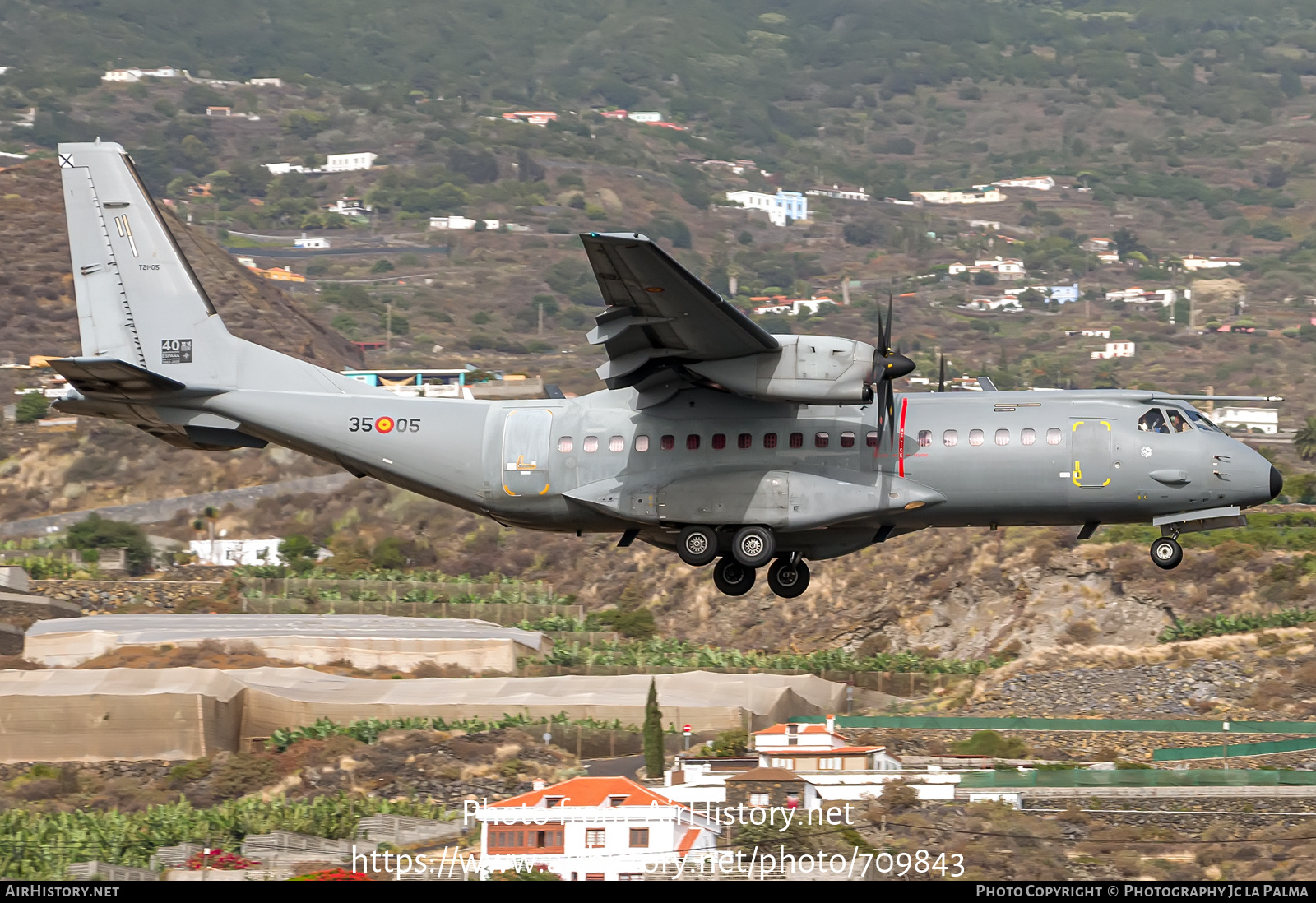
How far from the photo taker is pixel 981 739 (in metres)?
69.1

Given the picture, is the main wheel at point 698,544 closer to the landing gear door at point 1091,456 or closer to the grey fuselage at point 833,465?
the grey fuselage at point 833,465

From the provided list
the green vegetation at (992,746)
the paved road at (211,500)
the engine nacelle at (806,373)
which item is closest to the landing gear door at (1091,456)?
the engine nacelle at (806,373)

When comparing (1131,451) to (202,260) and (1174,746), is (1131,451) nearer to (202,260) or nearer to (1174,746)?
(1174,746)

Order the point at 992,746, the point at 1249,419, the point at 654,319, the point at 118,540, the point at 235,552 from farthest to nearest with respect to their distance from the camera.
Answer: the point at 1249,419 < the point at 235,552 < the point at 118,540 < the point at 992,746 < the point at 654,319

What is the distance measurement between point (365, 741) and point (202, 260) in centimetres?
8599

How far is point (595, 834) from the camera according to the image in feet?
173

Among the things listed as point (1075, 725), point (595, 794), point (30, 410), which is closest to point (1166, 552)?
point (595, 794)

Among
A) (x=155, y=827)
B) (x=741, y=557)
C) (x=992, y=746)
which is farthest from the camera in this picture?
(x=992, y=746)

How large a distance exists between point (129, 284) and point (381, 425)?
5864 millimetres

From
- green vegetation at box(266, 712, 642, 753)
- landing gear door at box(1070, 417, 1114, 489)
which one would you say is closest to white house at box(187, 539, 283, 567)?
green vegetation at box(266, 712, 642, 753)

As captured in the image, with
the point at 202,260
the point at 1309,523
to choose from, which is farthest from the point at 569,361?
the point at 1309,523

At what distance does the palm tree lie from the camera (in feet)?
422

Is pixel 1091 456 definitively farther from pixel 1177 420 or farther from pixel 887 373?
pixel 887 373

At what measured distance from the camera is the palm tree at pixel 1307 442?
5064 inches
